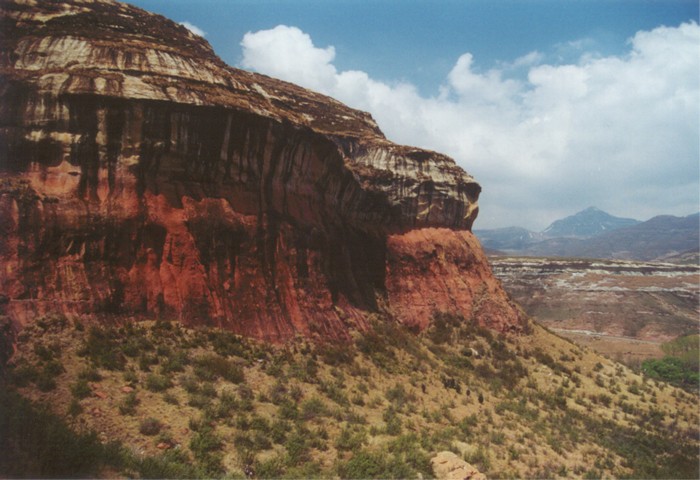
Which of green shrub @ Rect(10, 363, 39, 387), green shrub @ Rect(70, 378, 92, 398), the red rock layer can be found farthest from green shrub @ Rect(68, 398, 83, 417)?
the red rock layer

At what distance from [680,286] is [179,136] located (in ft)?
330

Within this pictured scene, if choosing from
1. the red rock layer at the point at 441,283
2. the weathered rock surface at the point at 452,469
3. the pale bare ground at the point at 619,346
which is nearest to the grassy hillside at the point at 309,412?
the weathered rock surface at the point at 452,469

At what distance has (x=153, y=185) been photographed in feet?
48.5

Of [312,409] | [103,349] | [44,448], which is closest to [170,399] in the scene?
[103,349]

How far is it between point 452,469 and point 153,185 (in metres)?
13.3

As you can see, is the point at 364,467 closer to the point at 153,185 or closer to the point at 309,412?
the point at 309,412

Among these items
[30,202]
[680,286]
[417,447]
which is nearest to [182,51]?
[30,202]

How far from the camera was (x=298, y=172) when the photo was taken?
65.2 feet

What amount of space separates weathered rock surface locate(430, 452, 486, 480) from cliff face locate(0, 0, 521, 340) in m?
7.73

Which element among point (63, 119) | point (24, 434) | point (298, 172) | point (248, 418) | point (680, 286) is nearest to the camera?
point (24, 434)

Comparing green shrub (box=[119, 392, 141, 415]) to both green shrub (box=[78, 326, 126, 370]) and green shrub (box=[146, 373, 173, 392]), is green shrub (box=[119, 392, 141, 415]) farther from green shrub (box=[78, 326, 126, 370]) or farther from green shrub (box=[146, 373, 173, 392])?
green shrub (box=[78, 326, 126, 370])

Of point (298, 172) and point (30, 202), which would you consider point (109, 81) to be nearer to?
point (30, 202)

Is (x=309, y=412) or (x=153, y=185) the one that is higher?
(x=153, y=185)

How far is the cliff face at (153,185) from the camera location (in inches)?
503
